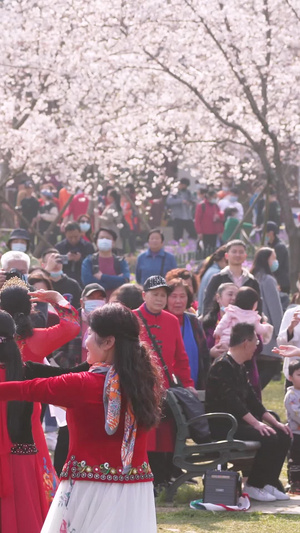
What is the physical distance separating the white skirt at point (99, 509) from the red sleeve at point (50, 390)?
15.8 inches

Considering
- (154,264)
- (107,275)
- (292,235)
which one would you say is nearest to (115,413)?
(107,275)

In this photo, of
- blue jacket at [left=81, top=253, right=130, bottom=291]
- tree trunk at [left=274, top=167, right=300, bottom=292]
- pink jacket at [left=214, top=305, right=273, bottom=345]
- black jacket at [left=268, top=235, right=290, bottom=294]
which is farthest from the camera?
tree trunk at [left=274, top=167, right=300, bottom=292]

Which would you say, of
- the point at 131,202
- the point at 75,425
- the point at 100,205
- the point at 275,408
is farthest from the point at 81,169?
the point at 75,425

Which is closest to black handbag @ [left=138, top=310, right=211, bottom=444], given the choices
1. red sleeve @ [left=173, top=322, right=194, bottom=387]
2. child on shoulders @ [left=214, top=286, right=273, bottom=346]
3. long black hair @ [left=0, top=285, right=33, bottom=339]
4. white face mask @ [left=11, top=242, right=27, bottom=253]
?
red sleeve @ [left=173, top=322, right=194, bottom=387]

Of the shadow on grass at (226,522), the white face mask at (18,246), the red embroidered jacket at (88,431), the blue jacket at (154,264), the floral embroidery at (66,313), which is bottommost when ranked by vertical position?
the shadow on grass at (226,522)

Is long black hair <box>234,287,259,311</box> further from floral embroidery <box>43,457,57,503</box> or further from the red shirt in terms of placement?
floral embroidery <box>43,457,57,503</box>

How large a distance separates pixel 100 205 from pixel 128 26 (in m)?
10.3

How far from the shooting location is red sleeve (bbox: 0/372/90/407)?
16.0 feet

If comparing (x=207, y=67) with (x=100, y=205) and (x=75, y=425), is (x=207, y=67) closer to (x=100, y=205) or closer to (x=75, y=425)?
(x=100, y=205)

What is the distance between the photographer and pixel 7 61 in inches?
810

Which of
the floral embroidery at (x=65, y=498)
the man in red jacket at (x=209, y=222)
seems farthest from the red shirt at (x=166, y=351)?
the man in red jacket at (x=209, y=222)

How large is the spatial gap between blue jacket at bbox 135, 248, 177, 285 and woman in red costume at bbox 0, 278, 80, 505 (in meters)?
8.12

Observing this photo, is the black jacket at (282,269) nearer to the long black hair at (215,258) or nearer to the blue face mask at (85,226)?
the long black hair at (215,258)

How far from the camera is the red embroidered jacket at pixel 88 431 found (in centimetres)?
491
